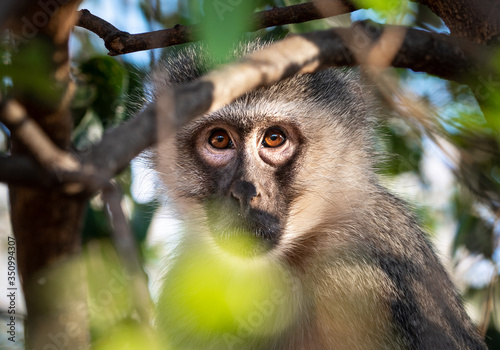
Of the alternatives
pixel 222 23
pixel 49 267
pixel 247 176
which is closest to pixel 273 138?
pixel 247 176

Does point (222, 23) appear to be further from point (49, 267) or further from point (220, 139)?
point (220, 139)

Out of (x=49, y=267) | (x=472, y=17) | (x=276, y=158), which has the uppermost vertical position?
(x=472, y=17)

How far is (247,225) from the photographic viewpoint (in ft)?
9.20

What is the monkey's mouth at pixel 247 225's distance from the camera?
277 cm

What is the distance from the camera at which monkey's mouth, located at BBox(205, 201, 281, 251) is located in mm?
2771

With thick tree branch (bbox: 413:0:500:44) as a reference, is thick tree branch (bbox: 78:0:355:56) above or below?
below

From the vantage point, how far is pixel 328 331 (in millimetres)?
2961

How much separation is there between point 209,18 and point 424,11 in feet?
9.45

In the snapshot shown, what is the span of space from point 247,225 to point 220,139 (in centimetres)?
65

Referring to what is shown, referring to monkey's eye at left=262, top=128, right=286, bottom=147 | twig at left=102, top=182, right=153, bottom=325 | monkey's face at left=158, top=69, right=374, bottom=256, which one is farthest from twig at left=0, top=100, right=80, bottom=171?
monkey's eye at left=262, top=128, right=286, bottom=147

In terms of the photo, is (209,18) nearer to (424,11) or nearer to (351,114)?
(351,114)

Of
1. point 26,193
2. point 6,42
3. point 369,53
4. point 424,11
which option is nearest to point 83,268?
point 26,193

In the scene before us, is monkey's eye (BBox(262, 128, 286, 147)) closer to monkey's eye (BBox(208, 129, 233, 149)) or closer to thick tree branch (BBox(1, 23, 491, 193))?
monkey's eye (BBox(208, 129, 233, 149))

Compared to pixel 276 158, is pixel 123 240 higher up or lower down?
lower down
